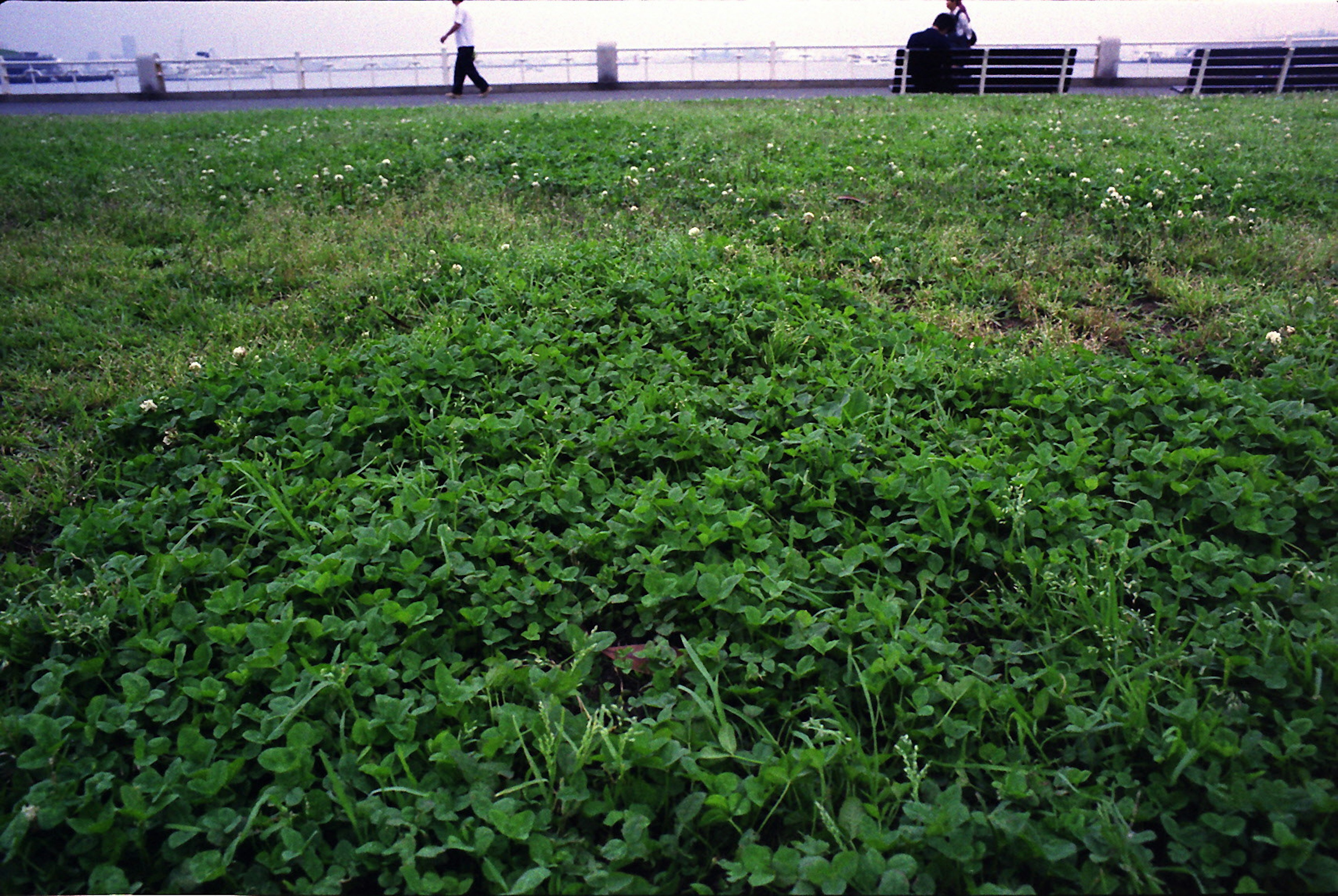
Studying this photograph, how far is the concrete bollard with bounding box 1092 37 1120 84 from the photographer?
59.5ft

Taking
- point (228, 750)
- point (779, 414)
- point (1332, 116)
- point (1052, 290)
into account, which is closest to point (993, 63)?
point (1332, 116)

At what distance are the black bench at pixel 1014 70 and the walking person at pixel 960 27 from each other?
0.23m

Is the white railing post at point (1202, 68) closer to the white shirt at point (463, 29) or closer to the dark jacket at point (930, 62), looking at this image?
the dark jacket at point (930, 62)

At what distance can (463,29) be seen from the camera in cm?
1588

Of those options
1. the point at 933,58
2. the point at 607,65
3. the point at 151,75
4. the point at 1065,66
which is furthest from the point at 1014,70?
the point at 151,75

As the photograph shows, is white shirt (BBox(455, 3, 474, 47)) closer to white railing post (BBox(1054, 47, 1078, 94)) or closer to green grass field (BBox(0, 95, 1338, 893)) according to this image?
white railing post (BBox(1054, 47, 1078, 94))

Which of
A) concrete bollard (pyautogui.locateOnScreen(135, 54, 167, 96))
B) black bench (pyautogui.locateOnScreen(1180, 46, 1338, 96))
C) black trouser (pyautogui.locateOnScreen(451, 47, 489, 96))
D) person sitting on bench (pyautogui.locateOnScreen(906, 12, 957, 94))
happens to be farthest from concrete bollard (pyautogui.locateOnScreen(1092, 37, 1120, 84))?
concrete bollard (pyautogui.locateOnScreen(135, 54, 167, 96))

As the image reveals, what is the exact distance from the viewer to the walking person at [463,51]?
1584 centimetres

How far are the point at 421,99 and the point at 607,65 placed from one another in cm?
484

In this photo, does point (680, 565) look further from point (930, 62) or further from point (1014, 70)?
point (1014, 70)

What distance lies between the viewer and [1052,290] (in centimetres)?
436

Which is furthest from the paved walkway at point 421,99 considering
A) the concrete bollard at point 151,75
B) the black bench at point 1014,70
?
the black bench at point 1014,70

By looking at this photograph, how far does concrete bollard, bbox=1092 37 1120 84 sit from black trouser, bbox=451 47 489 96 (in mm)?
14027

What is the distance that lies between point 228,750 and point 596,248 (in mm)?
3574
